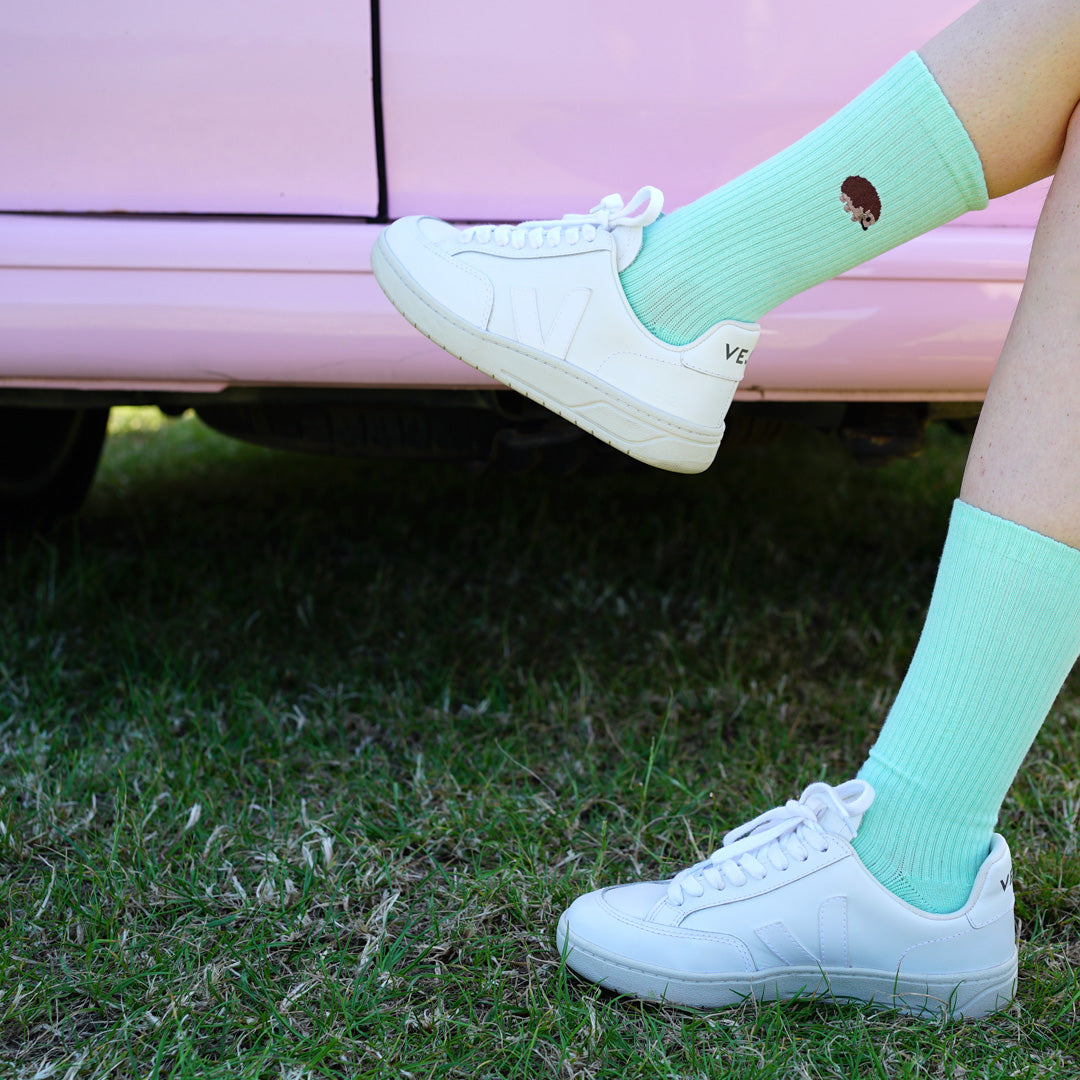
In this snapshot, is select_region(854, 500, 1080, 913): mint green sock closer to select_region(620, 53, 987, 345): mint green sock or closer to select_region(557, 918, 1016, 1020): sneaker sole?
select_region(557, 918, 1016, 1020): sneaker sole

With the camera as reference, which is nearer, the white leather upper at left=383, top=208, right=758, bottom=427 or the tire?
the white leather upper at left=383, top=208, right=758, bottom=427

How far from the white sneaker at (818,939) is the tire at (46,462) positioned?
3.91 ft

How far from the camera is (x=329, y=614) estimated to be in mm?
1623

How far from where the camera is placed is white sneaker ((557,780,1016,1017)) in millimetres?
834

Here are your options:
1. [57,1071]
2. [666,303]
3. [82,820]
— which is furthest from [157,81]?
[57,1071]

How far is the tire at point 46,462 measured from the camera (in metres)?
1.65

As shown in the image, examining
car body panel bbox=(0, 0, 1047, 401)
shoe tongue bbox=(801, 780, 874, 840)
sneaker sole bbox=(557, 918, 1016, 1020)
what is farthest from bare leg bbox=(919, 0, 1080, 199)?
sneaker sole bbox=(557, 918, 1016, 1020)

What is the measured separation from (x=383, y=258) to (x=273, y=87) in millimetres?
233

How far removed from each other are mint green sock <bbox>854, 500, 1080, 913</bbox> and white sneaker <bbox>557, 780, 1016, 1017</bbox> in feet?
0.07

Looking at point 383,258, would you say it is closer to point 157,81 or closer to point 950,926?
point 157,81

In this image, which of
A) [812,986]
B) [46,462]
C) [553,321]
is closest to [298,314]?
[553,321]

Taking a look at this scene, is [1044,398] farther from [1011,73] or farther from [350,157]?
[350,157]

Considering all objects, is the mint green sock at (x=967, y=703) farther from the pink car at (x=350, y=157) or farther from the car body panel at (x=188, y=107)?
the car body panel at (x=188, y=107)

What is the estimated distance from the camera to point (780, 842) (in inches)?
34.0
